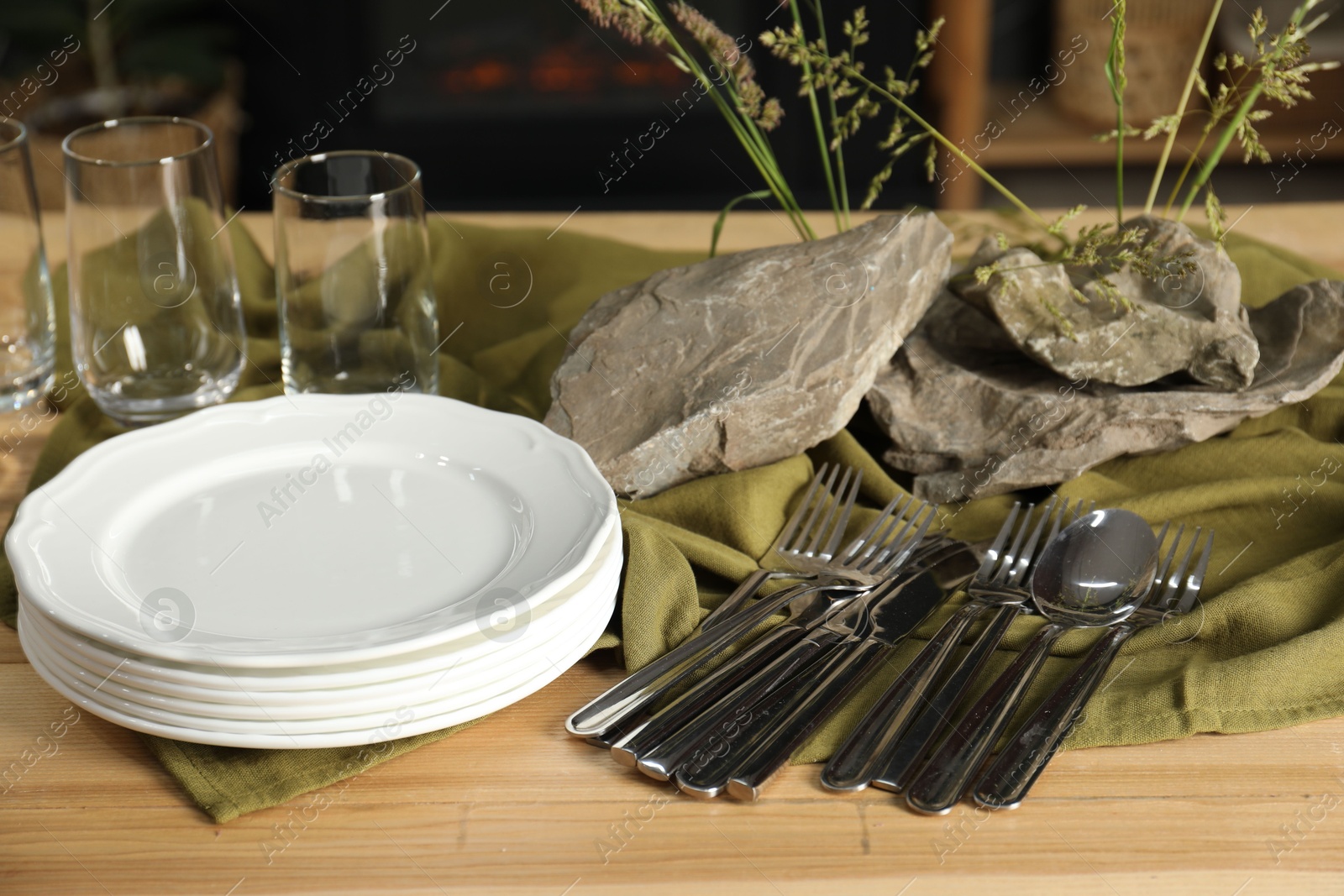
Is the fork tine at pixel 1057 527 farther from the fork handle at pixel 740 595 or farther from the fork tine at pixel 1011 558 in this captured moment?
the fork handle at pixel 740 595

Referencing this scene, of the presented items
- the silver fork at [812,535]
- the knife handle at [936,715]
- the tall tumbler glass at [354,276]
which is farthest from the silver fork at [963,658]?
the tall tumbler glass at [354,276]

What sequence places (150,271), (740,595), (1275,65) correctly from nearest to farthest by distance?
(740,595)
(1275,65)
(150,271)

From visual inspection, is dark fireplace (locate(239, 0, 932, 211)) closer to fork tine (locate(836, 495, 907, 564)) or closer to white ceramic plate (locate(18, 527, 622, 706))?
fork tine (locate(836, 495, 907, 564))

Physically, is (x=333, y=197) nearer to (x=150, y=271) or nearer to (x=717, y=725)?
(x=150, y=271)

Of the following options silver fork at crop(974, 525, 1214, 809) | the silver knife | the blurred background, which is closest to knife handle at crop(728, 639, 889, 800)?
the silver knife

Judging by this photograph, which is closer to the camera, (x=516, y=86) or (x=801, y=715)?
(x=801, y=715)

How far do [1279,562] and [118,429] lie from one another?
1001mm

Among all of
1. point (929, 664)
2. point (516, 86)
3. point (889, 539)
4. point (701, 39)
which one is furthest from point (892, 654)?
point (516, 86)

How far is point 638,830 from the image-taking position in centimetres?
68

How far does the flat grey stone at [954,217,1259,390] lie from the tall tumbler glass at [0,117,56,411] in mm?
833

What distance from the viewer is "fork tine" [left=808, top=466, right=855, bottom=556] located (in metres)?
0.95

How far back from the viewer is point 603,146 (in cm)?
305

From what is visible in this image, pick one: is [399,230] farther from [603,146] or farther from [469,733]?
[603,146]

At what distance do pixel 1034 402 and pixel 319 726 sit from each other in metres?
0.65
